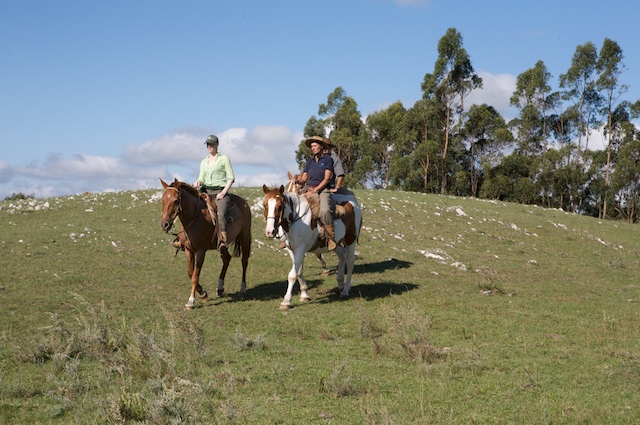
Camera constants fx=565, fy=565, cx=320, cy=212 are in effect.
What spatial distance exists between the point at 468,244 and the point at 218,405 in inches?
664

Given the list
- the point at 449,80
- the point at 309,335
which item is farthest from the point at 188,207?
the point at 449,80

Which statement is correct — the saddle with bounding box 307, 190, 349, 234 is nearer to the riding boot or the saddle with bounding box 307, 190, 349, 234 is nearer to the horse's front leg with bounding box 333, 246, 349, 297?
the horse's front leg with bounding box 333, 246, 349, 297

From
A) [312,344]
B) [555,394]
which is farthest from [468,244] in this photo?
[555,394]

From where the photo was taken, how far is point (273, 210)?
10672 millimetres

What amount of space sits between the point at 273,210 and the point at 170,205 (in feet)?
6.89

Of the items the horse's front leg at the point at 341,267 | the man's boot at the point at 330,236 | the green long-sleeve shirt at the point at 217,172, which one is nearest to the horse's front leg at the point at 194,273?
the green long-sleeve shirt at the point at 217,172

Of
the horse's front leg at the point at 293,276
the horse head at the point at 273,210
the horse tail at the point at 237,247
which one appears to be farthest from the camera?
the horse tail at the point at 237,247

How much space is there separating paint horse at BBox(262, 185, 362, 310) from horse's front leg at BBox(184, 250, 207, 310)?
1.77 meters

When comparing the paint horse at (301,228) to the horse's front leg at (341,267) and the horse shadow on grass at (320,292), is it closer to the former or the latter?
the horse's front leg at (341,267)

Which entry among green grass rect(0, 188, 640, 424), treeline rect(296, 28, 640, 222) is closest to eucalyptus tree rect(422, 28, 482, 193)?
treeline rect(296, 28, 640, 222)

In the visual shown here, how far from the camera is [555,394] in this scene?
6527 mm

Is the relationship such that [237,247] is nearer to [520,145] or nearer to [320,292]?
[320,292]

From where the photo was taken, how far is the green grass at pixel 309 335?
19.8 feet

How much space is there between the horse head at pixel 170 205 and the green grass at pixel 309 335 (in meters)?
1.73
